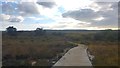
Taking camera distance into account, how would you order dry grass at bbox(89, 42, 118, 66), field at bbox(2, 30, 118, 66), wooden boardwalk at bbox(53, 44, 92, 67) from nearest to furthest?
wooden boardwalk at bbox(53, 44, 92, 67) → dry grass at bbox(89, 42, 118, 66) → field at bbox(2, 30, 118, 66)

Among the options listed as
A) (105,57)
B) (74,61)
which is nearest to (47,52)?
(105,57)

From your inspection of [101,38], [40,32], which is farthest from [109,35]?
[40,32]

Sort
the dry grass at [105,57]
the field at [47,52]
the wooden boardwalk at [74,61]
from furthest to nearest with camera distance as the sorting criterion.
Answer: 1. the field at [47,52]
2. the dry grass at [105,57]
3. the wooden boardwalk at [74,61]

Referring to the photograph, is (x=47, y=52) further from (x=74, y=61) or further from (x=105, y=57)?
(x=74, y=61)

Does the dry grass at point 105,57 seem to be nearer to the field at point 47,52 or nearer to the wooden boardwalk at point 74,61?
the field at point 47,52

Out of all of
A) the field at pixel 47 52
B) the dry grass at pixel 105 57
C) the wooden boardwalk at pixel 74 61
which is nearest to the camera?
the wooden boardwalk at pixel 74 61

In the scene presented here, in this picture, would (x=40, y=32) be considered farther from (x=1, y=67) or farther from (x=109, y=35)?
(x=1, y=67)

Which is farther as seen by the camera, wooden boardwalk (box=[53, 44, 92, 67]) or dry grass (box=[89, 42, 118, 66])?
dry grass (box=[89, 42, 118, 66])

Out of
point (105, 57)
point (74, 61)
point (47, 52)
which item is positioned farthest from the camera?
point (47, 52)

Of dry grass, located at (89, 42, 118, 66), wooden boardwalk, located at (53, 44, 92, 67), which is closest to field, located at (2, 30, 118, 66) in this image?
dry grass, located at (89, 42, 118, 66)

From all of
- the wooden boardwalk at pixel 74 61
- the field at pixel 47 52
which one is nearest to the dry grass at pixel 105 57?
the field at pixel 47 52

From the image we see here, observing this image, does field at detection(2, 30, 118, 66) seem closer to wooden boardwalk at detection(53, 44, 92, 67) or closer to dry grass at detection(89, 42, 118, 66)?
dry grass at detection(89, 42, 118, 66)
